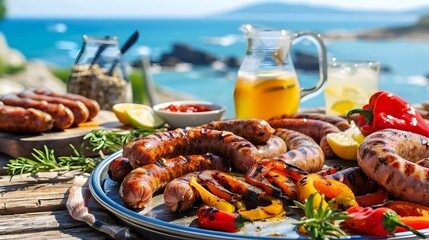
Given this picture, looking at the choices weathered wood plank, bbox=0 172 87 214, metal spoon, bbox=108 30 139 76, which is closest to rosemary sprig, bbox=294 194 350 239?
weathered wood plank, bbox=0 172 87 214

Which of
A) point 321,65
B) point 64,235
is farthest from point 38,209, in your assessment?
point 321,65

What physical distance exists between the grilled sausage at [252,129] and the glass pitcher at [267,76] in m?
0.77

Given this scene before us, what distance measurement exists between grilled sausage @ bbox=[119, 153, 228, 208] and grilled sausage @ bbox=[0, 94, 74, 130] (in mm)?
1123

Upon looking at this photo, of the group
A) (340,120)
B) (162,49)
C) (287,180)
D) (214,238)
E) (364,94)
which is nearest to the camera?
(214,238)

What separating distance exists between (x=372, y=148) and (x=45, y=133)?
180 cm

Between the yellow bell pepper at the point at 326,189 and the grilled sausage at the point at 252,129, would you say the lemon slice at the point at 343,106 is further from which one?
the yellow bell pepper at the point at 326,189

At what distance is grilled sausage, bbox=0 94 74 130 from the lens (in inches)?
124

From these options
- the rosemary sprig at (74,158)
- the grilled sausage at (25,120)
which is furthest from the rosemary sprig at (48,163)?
the grilled sausage at (25,120)

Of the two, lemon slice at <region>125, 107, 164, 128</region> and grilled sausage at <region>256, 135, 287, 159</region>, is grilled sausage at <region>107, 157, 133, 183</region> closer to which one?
grilled sausage at <region>256, 135, 287, 159</region>

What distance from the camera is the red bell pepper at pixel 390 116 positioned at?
2.67 m

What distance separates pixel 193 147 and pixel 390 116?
93cm

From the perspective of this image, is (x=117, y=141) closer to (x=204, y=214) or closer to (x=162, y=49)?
Result: (x=204, y=214)

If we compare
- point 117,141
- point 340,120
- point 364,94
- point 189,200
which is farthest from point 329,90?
point 189,200

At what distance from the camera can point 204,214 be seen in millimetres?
1817
